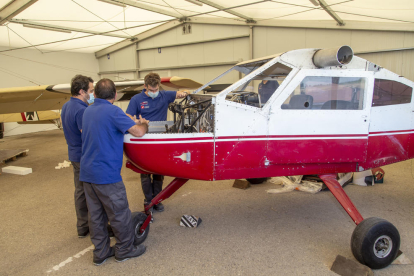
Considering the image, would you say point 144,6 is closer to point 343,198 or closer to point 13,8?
point 13,8

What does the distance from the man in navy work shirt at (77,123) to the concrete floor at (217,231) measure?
1.08 ft

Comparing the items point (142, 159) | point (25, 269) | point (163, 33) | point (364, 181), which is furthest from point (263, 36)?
point (25, 269)

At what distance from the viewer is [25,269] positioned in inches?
110

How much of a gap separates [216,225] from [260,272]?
3.74 ft

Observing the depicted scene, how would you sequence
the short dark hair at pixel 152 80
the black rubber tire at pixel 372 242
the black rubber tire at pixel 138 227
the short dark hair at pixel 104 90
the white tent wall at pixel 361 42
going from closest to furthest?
the black rubber tire at pixel 372 242 → the short dark hair at pixel 104 90 → the black rubber tire at pixel 138 227 → the short dark hair at pixel 152 80 → the white tent wall at pixel 361 42

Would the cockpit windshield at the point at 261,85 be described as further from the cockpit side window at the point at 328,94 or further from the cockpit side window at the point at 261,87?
the cockpit side window at the point at 328,94

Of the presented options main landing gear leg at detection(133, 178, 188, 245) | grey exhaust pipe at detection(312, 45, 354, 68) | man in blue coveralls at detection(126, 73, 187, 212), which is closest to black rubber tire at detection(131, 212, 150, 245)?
main landing gear leg at detection(133, 178, 188, 245)

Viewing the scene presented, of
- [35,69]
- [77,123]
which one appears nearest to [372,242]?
[77,123]

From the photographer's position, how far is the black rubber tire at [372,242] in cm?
264

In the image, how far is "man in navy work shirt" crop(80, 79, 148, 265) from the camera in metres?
2.65

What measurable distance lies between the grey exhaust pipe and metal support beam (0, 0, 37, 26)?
30.3 feet

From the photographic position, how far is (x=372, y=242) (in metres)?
2.66

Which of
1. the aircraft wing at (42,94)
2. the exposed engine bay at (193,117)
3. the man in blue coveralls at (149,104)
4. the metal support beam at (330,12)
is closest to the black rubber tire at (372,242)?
the exposed engine bay at (193,117)

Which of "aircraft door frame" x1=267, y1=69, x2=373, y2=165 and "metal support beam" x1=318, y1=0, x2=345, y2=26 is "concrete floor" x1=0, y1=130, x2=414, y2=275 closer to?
"aircraft door frame" x1=267, y1=69, x2=373, y2=165
